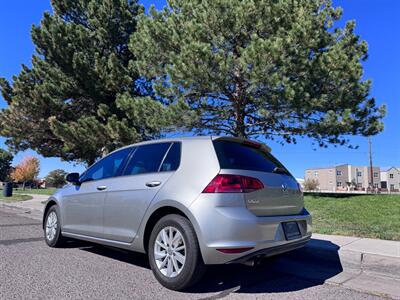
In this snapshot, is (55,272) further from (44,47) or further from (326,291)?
(44,47)

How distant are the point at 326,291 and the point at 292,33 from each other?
10066 millimetres

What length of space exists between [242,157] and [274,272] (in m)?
1.78

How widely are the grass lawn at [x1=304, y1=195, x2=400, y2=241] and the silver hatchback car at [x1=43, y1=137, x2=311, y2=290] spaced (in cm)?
305

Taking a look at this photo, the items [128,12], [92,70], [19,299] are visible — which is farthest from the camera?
[128,12]

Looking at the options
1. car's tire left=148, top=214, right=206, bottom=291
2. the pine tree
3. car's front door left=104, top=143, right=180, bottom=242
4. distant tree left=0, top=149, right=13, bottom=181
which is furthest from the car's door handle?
distant tree left=0, top=149, right=13, bottom=181

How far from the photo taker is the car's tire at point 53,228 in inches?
236

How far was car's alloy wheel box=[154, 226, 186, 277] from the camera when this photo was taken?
385cm

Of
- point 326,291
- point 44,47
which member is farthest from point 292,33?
point 44,47

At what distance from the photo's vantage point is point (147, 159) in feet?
15.6

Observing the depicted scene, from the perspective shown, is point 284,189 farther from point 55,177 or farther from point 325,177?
point 325,177

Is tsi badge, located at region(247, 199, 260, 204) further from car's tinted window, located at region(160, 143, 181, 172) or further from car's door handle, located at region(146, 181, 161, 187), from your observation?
car's door handle, located at region(146, 181, 161, 187)

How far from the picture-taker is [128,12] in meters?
20.0

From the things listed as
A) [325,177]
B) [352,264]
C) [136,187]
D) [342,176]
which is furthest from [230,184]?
[325,177]

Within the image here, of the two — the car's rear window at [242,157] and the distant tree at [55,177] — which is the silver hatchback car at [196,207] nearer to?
the car's rear window at [242,157]
